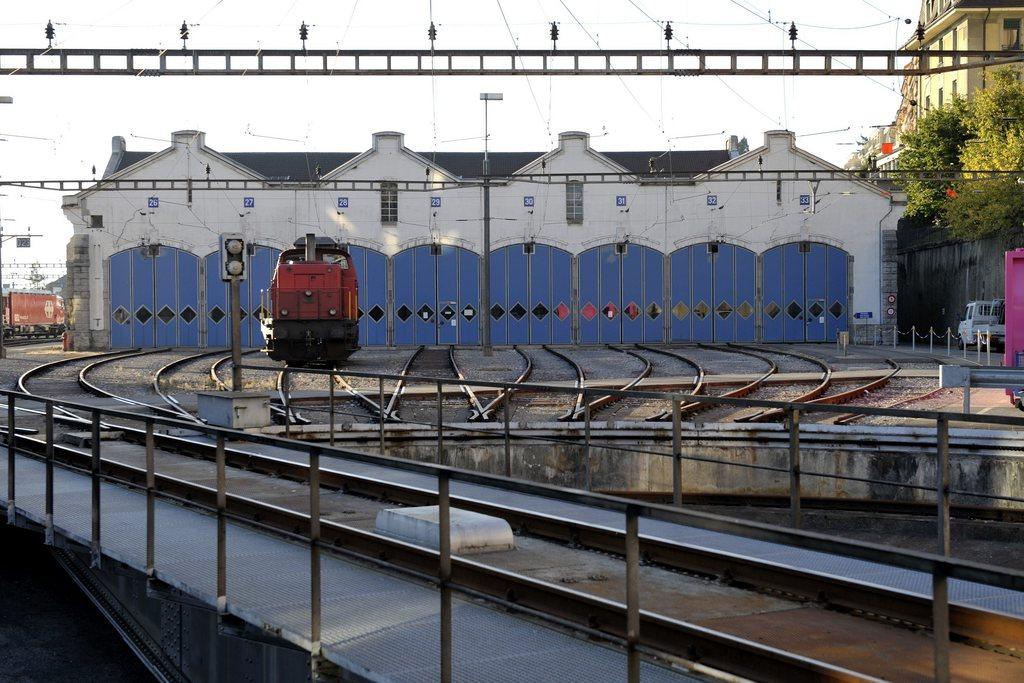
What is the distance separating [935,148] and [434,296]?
32657mm

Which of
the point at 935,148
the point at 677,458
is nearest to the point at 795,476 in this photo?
the point at 677,458

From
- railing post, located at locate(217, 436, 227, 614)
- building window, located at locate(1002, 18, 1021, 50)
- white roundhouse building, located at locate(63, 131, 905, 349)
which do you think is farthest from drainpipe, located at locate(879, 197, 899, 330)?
railing post, located at locate(217, 436, 227, 614)

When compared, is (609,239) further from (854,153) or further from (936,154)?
(854,153)

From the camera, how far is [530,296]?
5200cm

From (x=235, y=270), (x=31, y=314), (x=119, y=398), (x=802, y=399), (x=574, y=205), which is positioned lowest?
(x=802, y=399)

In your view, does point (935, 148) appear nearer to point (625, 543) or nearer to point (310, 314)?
point (310, 314)

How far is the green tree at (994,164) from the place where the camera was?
47688 millimetres

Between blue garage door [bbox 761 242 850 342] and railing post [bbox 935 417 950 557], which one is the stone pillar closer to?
blue garage door [bbox 761 242 850 342]

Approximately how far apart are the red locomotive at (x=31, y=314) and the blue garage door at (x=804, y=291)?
1726 inches

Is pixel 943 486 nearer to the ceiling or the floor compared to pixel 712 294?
nearer to the floor

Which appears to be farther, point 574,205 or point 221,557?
point 574,205

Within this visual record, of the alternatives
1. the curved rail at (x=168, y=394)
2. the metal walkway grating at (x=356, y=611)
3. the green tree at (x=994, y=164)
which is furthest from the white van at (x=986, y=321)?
the metal walkway grating at (x=356, y=611)

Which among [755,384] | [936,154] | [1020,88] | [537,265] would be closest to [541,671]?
[755,384]

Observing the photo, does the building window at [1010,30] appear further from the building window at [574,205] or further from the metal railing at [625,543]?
the metal railing at [625,543]
